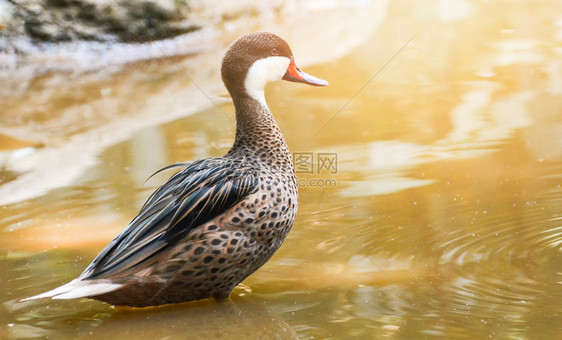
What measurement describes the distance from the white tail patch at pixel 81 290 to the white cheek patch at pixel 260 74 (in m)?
1.45

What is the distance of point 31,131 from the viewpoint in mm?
8148

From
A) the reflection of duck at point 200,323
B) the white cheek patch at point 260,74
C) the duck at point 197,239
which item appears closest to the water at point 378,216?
A: the reflection of duck at point 200,323

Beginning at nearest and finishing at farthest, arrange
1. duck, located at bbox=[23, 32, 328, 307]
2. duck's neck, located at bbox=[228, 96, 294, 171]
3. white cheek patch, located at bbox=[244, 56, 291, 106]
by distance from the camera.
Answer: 1. duck, located at bbox=[23, 32, 328, 307]
2. duck's neck, located at bbox=[228, 96, 294, 171]
3. white cheek patch, located at bbox=[244, 56, 291, 106]

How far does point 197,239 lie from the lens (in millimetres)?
4121

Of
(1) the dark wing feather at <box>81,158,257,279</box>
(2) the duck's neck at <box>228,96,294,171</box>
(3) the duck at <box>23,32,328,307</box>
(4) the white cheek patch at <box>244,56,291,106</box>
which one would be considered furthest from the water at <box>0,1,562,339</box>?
(4) the white cheek patch at <box>244,56,291,106</box>

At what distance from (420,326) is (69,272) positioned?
2.23 meters

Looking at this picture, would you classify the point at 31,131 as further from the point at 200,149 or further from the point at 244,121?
the point at 244,121

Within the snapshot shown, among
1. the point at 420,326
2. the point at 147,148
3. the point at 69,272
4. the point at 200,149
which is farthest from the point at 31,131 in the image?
the point at 420,326

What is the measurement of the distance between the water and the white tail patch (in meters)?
0.23

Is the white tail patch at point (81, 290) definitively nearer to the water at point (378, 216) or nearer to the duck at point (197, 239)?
the duck at point (197, 239)

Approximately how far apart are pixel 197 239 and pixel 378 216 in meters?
1.63

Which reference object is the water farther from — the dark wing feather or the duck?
the dark wing feather

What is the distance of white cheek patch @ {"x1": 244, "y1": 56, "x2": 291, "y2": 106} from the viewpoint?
185 inches

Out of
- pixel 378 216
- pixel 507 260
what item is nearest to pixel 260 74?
pixel 378 216
